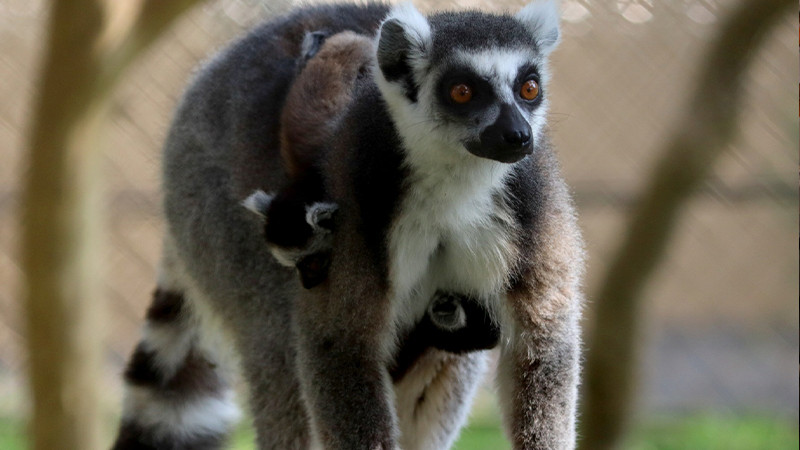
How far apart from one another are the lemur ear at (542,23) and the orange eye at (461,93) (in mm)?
331

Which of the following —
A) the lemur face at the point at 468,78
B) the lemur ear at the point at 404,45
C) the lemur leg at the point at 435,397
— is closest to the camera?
the lemur face at the point at 468,78

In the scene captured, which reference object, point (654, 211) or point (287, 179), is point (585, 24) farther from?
point (287, 179)

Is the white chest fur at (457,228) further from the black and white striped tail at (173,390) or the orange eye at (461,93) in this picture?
the black and white striped tail at (173,390)

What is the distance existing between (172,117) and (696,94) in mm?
1938

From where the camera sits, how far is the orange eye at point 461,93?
2.60 metres


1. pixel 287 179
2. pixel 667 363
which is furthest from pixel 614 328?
pixel 667 363

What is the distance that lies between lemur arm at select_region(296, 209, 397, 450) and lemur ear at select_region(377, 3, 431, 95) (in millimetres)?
420

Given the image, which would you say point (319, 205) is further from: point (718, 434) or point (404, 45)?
point (718, 434)

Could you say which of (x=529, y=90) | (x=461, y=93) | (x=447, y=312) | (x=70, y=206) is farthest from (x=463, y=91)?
(x=70, y=206)

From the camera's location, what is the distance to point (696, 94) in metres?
3.38

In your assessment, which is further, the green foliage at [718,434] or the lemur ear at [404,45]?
the green foliage at [718,434]

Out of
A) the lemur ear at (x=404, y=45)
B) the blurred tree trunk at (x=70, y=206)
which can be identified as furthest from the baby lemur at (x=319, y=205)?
the blurred tree trunk at (x=70, y=206)

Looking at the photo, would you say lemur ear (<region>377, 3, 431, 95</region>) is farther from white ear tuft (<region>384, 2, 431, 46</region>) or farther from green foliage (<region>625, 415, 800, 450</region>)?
green foliage (<region>625, 415, 800, 450</region>)

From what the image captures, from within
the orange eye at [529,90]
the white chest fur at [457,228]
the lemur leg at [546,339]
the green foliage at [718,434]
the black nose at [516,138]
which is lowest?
the green foliage at [718,434]
